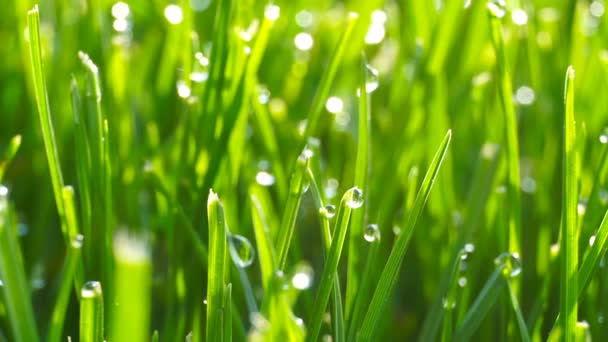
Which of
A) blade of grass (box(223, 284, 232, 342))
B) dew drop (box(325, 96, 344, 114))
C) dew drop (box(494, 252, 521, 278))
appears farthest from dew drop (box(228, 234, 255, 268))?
dew drop (box(325, 96, 344, 114))

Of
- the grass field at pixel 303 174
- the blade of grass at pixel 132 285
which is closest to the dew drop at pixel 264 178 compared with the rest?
the grass field at pixel 303 174

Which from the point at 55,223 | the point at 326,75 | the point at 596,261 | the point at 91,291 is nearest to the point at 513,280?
the point at 596,261

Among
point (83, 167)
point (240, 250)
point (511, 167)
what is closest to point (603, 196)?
point (511, 167)

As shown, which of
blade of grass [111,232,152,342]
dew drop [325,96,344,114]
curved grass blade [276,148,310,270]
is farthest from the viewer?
dew drop [325,96,344,114]

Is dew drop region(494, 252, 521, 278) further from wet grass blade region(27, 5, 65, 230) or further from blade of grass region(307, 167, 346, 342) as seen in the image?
wet grass blade region(27, 5, 65, 230)

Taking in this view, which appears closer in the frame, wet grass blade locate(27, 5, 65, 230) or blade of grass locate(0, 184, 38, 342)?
blade of grass locate(0, 184, 38, 342)

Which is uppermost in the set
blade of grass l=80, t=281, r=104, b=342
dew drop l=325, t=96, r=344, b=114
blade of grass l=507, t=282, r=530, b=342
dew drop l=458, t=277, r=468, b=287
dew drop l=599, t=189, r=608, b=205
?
dew drop l=325, t=96, r=344, b=114

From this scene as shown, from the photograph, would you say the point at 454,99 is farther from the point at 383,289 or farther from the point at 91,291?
the point at 91,291

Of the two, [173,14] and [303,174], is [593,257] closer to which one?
[303,174]

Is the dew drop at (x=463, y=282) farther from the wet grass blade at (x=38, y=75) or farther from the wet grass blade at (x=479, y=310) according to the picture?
the wet grass blade at (x=38, y=75)
